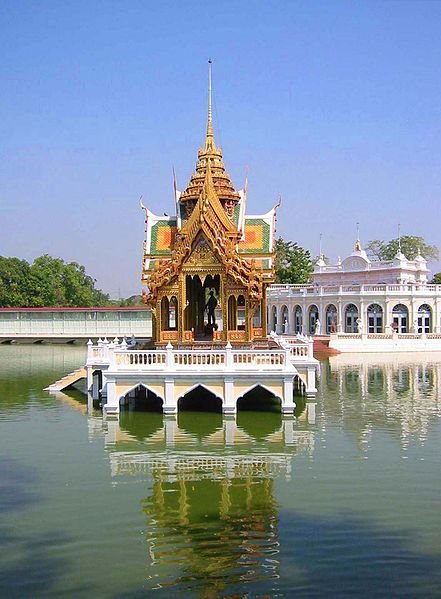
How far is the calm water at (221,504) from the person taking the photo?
7219mm

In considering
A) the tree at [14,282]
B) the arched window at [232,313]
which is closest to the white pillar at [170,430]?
the arched window at [232,313]

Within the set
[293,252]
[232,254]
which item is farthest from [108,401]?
[293,252]

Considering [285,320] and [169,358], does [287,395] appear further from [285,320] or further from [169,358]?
[285,320]

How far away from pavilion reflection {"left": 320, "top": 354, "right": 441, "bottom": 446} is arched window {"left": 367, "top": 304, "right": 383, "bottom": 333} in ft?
36.2

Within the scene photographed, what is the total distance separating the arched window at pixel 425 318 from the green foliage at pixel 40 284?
36191 millimetres

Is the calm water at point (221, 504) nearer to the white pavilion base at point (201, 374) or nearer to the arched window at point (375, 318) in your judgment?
the white pavilion base at point (201, 374)

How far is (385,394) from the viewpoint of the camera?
21234mm

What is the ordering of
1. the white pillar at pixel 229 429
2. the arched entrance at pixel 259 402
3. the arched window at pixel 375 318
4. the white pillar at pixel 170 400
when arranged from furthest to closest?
1. the arched window at pixel 375 318
2. the arched entrance at pixel 259 402
3. the white pillar at pixel 170 400
4. the white pillar at pixel 229 429

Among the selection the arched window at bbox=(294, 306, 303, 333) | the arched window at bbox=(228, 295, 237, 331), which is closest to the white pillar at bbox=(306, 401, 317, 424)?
the arched window at bbox=(228, 295, 237, 331)

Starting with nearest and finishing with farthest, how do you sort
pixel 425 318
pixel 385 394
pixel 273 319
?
pixel 385 394, pixel 425 318, pixel 273 319

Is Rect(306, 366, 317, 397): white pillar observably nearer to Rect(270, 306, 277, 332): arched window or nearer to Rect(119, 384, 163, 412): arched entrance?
Rect(119, 384, 163, 412): arched entrance

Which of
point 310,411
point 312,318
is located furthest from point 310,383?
point 312,318

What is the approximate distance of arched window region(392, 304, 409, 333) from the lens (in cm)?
4512

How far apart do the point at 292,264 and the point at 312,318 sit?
13.7 m
